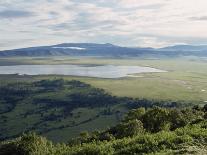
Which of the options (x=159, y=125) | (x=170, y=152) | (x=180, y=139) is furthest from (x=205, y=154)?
(x=159, y=125)

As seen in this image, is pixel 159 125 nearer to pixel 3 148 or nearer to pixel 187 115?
pixel 187 115

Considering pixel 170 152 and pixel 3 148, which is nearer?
pixel 170 152

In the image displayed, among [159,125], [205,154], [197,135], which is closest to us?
[205,154]

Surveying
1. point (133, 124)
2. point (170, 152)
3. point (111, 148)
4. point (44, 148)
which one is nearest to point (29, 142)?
point (44, 148)

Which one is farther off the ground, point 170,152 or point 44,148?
point 170,152

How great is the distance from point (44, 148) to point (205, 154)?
34259 mm

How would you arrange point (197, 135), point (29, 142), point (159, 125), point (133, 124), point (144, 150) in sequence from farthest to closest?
point (159, 125) → point (133, 124) → point (29, 142) → point (197, 135) → point (144, 150)

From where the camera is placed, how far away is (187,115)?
83875 mm

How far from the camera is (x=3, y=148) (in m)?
65.1

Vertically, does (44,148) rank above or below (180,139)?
below

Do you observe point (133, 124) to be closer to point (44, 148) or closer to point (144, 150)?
point (44, 148)

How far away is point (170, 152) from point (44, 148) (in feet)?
103

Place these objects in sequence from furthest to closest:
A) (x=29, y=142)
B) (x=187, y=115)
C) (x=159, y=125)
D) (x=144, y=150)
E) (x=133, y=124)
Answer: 1. (x=187, y=115)
2. (x=159, y=125)
3. (x=133, y=124)
4. (x=29, y=142)
5. (x=144, y=150)

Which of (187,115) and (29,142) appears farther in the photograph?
(187,115)
